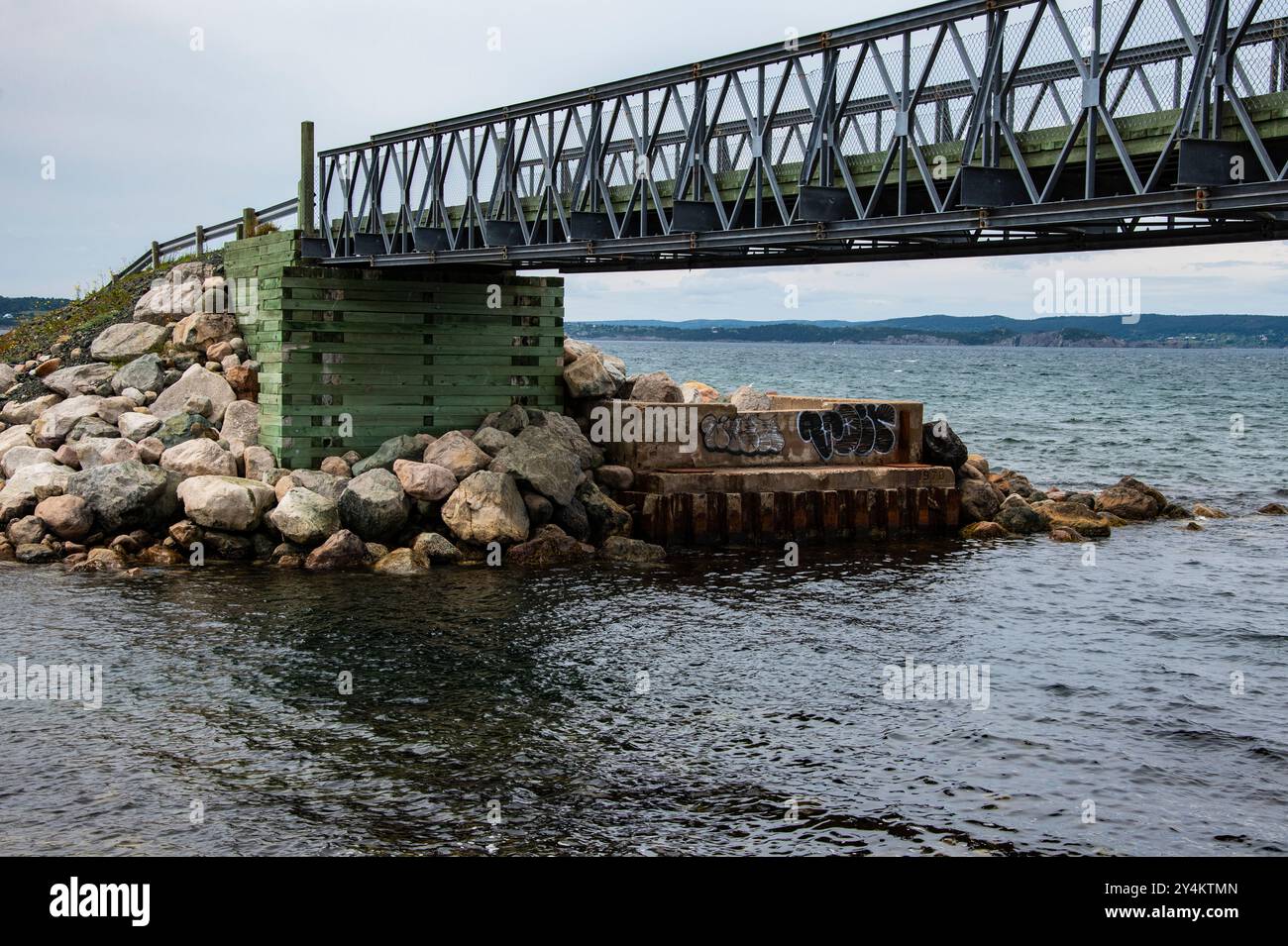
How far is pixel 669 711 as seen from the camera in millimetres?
20047

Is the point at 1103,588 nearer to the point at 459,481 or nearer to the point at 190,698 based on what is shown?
the point at 459,481

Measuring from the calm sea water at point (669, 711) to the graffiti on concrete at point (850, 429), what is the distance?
3.66 meters

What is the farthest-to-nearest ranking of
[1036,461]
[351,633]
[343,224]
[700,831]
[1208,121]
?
[1036,461]
[343,224]
[351,633]
[1208,121]
[700,831]

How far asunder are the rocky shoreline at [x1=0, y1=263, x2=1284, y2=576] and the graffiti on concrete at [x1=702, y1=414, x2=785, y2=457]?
261 cm

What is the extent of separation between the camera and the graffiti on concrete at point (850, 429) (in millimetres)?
37188

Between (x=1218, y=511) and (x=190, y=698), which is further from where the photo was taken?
(x=1218, y=511)

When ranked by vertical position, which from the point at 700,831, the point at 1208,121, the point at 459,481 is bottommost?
the point at 700,831

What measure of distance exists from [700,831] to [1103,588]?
17.4 meters

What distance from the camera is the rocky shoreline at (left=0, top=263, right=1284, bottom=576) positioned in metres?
30.6

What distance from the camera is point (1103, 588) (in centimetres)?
3002

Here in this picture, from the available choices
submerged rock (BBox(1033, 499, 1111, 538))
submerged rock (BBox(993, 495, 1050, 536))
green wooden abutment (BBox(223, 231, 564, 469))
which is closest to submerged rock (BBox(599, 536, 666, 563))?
green wooden abutment (BBox(223, 231, 564, 469))

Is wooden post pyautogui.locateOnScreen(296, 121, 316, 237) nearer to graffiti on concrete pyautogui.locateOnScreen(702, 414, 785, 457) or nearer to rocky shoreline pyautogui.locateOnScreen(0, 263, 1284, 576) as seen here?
rocky shoreline pyautogui.locateOnScreen(0, 263, 1284, 576)

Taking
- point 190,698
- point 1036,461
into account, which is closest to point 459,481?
point 190,698
